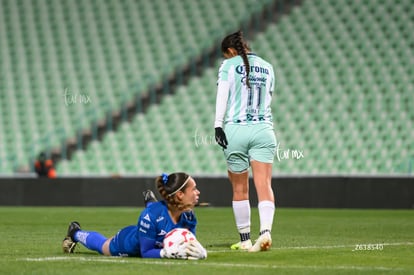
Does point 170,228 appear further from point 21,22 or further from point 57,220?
point 21,22

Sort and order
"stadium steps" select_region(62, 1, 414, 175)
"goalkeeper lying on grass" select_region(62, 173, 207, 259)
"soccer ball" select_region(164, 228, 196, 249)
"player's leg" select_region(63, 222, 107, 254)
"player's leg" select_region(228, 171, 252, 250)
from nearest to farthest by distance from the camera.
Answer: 1. "soccer ball" select_region(164, 228, 196, 249)
2. "goalkeeper lying on grass" select_region(62, 173, 207, 259)
3. "player's leg" select_region(63, 222, 107, 254)
4. "player's leg" select_region(228, 171, 252, 250)
5. "stadium steps" select_region(62, 1, 414, 175)

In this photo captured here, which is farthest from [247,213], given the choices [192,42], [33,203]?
[192,42]

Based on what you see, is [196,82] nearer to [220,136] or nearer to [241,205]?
[241,205]

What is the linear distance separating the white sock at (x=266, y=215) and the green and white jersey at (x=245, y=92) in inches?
30.0

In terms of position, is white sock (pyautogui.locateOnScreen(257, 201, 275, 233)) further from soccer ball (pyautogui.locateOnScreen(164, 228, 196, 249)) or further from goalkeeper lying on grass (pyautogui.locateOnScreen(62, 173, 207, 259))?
soccer ball (pyautogui.locateOnScreen(164, 228, 196, 249))

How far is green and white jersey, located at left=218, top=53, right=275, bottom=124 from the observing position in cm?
895

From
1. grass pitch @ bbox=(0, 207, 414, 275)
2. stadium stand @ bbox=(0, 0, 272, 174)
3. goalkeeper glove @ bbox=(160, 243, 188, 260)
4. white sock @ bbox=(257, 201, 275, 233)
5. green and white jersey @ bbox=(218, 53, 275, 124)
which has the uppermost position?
stadium stand @ bbox=(0, 0, 272, 174)

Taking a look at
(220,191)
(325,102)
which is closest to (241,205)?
(220,191)

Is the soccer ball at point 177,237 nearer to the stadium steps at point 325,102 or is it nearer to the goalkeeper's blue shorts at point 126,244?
the goalkeeper's blue shorts at point 126,244

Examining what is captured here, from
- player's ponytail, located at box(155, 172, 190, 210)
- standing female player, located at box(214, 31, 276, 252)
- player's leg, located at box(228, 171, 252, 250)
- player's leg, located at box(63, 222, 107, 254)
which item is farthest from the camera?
player's leg, located at box(228, 171, 252, 250)

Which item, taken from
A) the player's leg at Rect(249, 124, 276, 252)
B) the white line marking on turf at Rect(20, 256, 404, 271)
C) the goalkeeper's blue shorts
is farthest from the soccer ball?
the player's leg at Rect(249, 124, 276, 252)

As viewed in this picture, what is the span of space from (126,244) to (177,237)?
58 centimetres

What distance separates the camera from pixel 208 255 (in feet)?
26.3

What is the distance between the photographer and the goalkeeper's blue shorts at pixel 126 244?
7.79 metres
